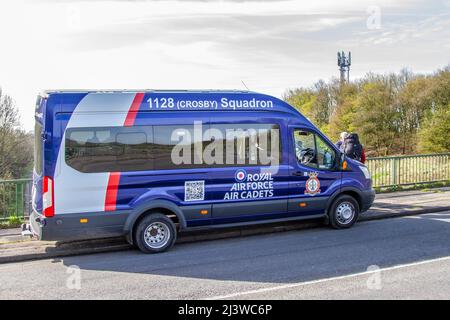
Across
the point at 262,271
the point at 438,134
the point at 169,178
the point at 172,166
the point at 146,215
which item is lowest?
the point at 262,271

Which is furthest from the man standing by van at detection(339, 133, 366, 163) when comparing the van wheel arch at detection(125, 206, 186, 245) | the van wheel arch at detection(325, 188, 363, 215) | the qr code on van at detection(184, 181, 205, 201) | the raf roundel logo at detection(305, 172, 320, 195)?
the van wheel arch at detection(125, 206, 186, 245)

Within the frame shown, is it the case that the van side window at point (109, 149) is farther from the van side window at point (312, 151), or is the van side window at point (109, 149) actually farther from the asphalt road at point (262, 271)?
the van side window at point (312, 151)

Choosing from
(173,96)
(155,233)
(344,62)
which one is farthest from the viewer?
(344,62)

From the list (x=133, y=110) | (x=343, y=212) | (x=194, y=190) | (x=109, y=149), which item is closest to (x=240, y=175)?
(x=194, y=190)

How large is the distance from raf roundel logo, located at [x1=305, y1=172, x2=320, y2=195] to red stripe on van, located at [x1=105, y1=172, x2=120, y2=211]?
12.5 ft

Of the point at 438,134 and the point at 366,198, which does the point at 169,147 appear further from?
the point at 438,134

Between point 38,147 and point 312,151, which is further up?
point 38,147

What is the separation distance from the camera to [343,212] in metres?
10.3

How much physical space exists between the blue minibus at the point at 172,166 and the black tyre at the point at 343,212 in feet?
0.14

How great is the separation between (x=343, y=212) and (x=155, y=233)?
13.4 ft

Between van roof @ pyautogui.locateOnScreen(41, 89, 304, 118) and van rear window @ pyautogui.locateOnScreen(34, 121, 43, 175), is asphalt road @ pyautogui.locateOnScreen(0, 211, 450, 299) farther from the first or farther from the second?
van roof @ pyautogui.locateOnScreen(41, 89, 304, 118)

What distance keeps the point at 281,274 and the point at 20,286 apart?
3662 mm

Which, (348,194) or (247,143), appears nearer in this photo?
(247,143)
